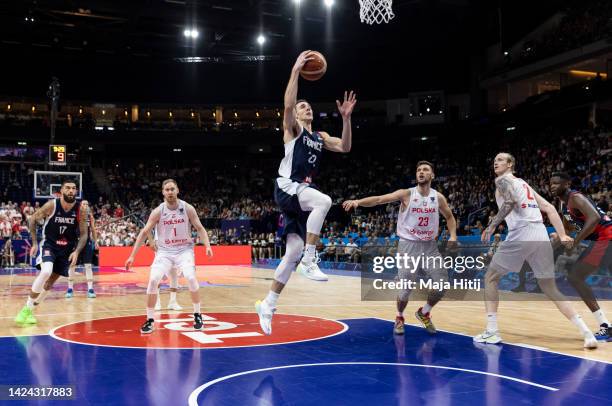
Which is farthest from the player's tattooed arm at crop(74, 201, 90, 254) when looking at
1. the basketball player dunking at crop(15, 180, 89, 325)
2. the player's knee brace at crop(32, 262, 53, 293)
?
the player's knee brace at crop(32, 262, 53, 293)

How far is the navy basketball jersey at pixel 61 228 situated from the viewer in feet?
28.8

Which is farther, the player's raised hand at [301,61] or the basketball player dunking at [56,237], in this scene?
the basketball player dunking at [56,237]

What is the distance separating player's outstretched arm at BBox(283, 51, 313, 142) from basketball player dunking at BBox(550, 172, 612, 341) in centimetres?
346

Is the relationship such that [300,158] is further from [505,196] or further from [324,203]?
[505,196]

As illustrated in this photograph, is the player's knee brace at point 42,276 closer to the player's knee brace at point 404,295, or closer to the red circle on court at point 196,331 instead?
the red circle on court at point 196,331

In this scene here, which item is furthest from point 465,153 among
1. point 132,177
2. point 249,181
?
point 132,177

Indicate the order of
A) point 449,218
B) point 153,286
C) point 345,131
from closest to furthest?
point 345,131 → point 449,218 → point 153,286

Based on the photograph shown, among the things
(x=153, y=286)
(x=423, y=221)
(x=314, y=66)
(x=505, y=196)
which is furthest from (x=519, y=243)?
(x=153, y=286)

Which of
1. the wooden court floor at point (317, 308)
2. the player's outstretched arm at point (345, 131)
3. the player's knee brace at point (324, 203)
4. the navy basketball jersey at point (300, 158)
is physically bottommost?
the wooden court floor at point (317, 308)

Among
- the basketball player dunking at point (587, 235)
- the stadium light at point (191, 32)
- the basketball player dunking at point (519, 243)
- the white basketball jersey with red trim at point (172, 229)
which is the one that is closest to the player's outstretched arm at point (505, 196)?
the basketball player dunking at point (519, 243)

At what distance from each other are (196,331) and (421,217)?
3414 millimetres

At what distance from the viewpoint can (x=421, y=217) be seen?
7840 mm

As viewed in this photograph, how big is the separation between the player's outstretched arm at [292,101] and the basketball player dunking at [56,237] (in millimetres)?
4459

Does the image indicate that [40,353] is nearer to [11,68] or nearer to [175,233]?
[175,233]
